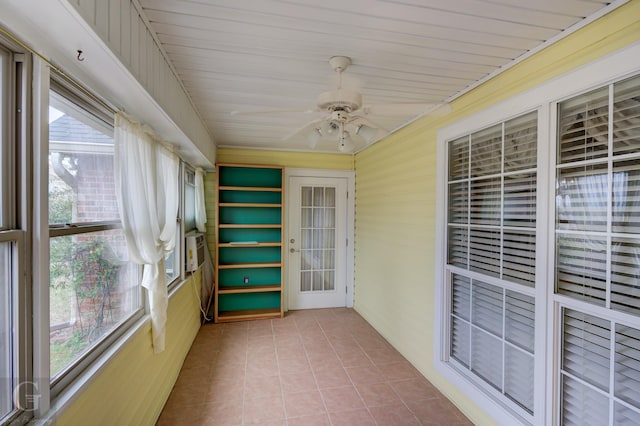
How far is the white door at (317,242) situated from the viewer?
4.69 meters

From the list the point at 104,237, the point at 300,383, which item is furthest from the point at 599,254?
Result: the point at 104,237

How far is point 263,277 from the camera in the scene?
454 cm

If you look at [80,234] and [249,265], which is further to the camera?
[249,265]

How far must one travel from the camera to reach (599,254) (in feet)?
4.87

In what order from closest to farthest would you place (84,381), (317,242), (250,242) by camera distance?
(84,381) < (250,242) < (317,242)

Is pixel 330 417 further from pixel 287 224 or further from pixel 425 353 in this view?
pixel 287 224

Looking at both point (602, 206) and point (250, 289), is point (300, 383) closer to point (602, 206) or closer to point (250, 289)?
point (250, 289)

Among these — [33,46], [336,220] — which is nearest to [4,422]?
[33,46]

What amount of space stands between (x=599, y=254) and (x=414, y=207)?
164 centimetres

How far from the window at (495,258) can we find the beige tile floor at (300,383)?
1.74 feet

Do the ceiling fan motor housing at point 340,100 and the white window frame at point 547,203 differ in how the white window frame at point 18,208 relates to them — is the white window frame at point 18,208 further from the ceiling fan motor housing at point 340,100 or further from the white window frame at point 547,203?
the white window frame at point 547,203

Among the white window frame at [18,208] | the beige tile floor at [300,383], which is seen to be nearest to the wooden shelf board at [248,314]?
the beige tile floor at [300,383]

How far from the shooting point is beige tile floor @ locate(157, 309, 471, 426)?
7.39 ft

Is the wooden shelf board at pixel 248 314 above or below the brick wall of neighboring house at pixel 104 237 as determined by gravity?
below
